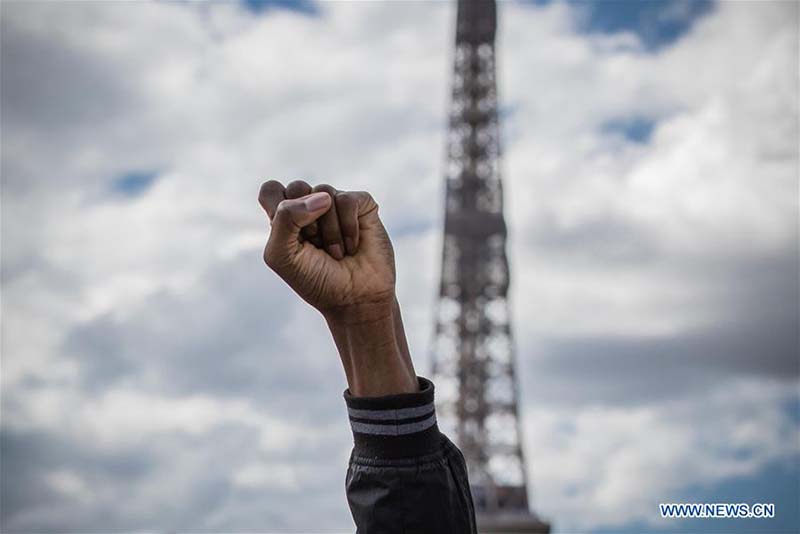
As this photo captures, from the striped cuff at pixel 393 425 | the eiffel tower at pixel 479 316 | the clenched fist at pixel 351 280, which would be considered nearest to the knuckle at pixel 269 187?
the clenched fist at pixel 351 280

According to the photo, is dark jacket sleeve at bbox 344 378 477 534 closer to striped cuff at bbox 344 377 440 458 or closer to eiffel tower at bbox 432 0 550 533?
striped cuff at bbox 344 377 440 458

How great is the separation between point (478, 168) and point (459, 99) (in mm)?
2354

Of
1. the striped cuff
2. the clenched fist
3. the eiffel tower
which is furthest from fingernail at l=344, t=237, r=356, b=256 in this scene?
the eiffel tower

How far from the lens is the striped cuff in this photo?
2529 millimetres

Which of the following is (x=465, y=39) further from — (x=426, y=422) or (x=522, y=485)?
(x=426, y=422)

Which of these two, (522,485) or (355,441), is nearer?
(355,441)

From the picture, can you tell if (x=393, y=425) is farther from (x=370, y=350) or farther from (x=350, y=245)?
(x=350, y=245)

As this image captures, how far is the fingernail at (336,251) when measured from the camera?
8.43ft

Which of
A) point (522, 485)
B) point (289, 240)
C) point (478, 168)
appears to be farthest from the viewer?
point (478, 168)

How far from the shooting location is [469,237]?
32625 millimetres

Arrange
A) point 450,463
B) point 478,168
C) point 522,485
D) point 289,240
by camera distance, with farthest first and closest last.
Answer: point 478,168 < point 522,485 < point 450,463 < point 289,240

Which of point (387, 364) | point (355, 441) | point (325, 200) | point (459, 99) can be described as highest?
point (459, 99)

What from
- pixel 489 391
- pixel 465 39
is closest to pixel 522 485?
pixel 489 391

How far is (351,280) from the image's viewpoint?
2.56 meters
